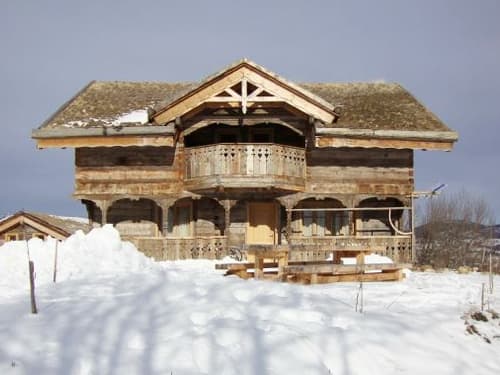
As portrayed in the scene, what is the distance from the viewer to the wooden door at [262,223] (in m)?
22.9

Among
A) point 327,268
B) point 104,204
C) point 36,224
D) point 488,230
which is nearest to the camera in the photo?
point 327,268

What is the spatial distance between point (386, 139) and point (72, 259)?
1329cm

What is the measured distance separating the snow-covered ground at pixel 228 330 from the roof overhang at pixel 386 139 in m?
11.2

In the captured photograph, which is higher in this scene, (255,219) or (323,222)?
(255,219)

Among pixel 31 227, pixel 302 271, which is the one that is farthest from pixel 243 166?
pixel 31 227

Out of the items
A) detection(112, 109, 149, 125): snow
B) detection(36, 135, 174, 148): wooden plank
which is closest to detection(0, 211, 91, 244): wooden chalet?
detection(36, 135, 174, 148): wooden plank

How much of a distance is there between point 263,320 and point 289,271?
15.7ft

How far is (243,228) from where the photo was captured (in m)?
22.6

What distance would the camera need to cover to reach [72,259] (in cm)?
1143

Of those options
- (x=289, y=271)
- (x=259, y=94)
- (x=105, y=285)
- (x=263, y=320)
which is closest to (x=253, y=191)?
(x=259, y=94)

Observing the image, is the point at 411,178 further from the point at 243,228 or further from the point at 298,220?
the point at 243,228

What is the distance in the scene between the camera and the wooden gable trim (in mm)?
20375

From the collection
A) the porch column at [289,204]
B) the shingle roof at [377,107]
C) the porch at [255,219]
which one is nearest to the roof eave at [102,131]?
the porch at [255,219]

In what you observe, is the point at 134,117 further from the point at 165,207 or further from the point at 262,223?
the point at 262,223
